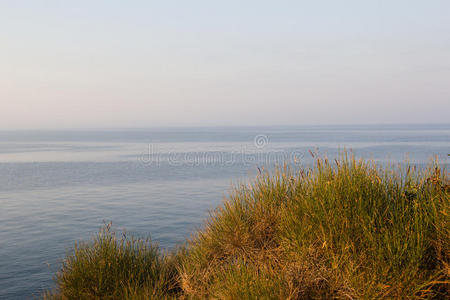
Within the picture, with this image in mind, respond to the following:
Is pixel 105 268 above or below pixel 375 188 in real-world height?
below

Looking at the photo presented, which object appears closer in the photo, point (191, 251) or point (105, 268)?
point (105, 268)

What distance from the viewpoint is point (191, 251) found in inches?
409

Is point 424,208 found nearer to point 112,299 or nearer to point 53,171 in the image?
point 112,299

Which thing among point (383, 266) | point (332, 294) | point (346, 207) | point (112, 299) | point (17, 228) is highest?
point (346, 207)

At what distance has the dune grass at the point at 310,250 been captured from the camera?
629cm

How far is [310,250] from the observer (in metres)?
7.27

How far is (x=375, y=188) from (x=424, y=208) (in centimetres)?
119

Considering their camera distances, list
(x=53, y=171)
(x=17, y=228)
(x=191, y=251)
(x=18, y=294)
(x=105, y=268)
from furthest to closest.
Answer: (x=53, y=171)
(x=17, y=228)
(x=18, y=294)
(x=191, y=251)
(x=105, y=268)

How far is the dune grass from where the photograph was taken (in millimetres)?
6285

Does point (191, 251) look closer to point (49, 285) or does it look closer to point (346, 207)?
point (346, 207)

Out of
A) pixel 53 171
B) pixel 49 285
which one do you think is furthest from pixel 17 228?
pixel 53 171

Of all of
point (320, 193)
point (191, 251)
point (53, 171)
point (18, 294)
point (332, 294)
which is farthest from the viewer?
point (53, 171)

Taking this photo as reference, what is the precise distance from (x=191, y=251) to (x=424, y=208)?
589cm

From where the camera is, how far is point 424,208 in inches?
278
